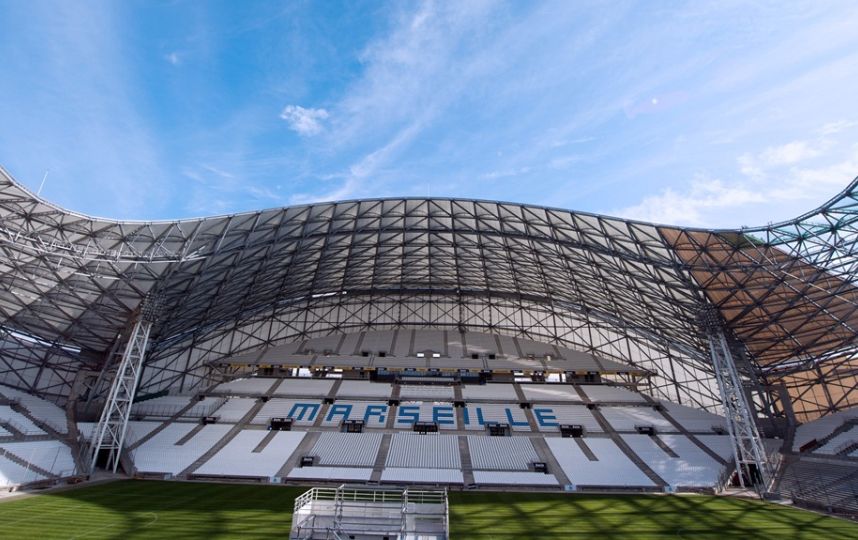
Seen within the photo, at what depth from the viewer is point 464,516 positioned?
23172 mm

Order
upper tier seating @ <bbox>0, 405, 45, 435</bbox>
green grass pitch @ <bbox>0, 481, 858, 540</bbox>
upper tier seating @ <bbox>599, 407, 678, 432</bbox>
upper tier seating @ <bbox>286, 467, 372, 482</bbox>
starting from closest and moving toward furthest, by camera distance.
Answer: green grass pitch @ <bbox>0, 481, 858, 540</bbox>, upper tier seating @ <bbox>0, 405, 45, 435</bbox>, upper tier seating @ <bbox>286, 467, 372, 482</bbox>, upper tier seating @ <bbox>599, 407, 678, 432</bbox>

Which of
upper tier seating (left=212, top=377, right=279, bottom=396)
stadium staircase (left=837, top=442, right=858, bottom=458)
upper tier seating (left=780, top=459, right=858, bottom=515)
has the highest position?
upper tier seating (left=212, top=377, right=279, bottom=396)

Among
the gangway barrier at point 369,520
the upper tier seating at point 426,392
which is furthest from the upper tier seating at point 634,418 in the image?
the gangway barrier at point 369,520

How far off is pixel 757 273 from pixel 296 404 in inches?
1704

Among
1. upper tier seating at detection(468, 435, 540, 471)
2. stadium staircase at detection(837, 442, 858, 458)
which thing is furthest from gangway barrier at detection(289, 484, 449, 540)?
stadium staircase at detection(837, 442, 858, 458)

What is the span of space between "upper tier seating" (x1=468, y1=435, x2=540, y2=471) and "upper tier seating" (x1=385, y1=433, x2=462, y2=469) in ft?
5.36

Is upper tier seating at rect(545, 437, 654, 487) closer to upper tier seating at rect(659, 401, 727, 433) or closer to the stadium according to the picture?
the stadium

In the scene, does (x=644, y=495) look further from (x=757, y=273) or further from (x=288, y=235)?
(x=288, y=235)

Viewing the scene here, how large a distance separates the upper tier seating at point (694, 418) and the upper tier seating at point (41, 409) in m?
56.7

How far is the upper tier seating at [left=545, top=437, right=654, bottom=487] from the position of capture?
3341 centimetres

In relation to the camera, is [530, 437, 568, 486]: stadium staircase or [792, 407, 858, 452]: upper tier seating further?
[792, 407, 858, 452]: upper tier seating

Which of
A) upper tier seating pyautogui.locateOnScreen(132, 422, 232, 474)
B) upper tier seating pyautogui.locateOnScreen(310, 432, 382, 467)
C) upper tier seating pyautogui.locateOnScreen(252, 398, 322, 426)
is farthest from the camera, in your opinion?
upper tier seating pyautogui.locateOnScreen(252, 398, 322, 426)

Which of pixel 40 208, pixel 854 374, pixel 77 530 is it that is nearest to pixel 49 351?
A: pixel 40 208

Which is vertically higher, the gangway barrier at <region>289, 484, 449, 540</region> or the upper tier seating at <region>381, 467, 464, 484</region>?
the upper tier seating at <region>381, 467, 464, 484</region>
